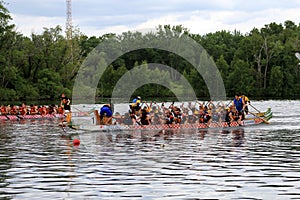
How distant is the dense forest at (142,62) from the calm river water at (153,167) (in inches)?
2070

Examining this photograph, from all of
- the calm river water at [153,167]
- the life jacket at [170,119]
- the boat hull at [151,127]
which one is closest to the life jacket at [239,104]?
the boat hull at [151,127]

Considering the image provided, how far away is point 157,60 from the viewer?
10244cm

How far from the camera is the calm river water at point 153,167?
1421 centimetres

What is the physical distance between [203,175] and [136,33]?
61164mm

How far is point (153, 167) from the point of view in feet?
59.6

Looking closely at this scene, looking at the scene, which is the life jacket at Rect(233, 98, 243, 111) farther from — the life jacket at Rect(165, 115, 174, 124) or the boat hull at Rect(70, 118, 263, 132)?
the life jacket at Rect(165, 115, 174, 124)

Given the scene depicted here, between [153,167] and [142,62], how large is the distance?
264 ft

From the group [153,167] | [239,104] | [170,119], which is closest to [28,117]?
[170,119]

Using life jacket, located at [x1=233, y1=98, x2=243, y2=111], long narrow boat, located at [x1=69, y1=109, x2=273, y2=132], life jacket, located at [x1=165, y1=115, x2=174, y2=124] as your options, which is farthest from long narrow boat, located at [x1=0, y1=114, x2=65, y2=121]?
life jacket, located at [x1=233, y1=98, x2=243, y2=111]

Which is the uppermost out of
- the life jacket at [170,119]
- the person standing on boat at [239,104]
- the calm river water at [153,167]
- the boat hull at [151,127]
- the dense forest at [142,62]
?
the dense forest at [142,62]

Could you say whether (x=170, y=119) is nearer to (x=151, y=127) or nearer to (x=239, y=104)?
(x=151, y=127)

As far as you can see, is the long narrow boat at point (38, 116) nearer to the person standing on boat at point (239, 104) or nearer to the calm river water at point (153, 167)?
the person standing on boat at point (239, 104)

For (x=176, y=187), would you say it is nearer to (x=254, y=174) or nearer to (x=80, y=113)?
(x=254, y=174)

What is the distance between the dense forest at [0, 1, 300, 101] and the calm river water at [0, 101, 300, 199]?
52.6 metres
